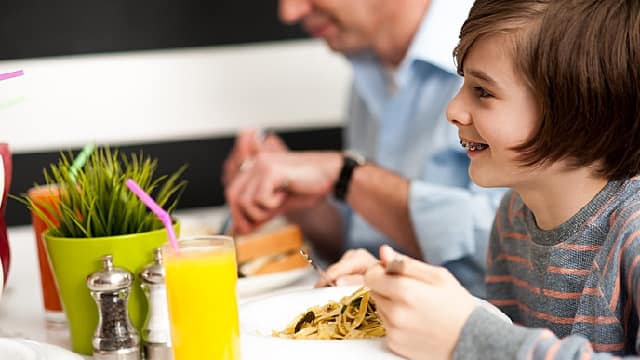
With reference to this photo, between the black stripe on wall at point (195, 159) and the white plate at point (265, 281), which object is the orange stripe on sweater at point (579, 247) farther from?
the black stripe on wall at point (195, 159)

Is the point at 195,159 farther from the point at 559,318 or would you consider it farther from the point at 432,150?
the point at 559,318

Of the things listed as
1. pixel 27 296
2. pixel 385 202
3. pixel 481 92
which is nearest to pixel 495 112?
pixel 481 92

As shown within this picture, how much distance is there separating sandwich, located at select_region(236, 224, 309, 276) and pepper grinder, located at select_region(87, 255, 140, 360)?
1.37 ft

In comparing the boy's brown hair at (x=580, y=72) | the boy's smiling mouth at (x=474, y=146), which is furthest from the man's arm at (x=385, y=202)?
the boy's brown hair at (x=580, y=72)

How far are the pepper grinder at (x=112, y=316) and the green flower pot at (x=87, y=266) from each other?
0.03 m

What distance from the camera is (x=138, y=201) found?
121 centimetres

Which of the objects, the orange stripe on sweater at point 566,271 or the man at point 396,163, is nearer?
the orange stripe on sweater at point 566,271

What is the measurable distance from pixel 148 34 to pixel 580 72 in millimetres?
1764

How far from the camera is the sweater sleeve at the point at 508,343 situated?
0.92 m

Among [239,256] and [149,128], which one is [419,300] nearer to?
[239,256]

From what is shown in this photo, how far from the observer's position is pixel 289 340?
1016mm

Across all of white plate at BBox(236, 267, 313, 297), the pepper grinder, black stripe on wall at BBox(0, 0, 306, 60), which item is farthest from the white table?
black stripe on wall at BBox(0, 0, 306, 60)

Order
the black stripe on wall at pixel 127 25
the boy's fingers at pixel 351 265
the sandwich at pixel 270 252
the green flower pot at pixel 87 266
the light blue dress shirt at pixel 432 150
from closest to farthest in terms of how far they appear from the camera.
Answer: the green flower pot at pixel 87 266 → the boy's fingers at pixel 351 265 → the sandwich at pixel 270 252 → the light blue dress shirt at pixel 432 150 → the black stripe on wall at pixel 127 25

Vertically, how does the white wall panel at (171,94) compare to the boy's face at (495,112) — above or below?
below
